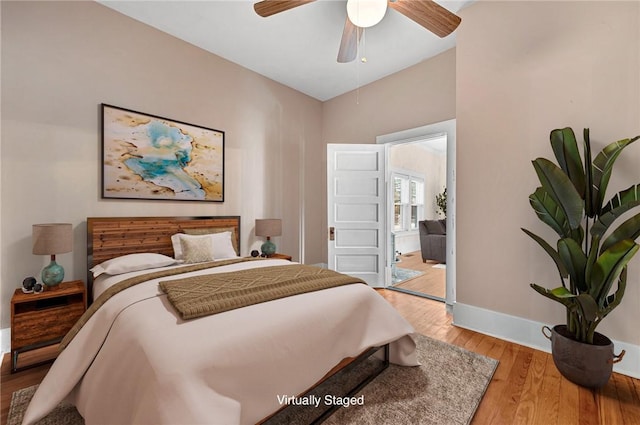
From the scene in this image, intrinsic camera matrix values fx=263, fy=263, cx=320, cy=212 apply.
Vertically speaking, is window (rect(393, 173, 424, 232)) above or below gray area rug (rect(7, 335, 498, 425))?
above

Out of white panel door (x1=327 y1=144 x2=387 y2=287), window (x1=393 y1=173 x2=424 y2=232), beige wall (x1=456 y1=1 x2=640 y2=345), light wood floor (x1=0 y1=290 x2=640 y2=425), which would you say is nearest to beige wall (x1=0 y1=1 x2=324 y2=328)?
light wood floor (x1=0 y1=290 x2=640 y2=425)

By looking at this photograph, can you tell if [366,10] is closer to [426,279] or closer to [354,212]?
[354,212]

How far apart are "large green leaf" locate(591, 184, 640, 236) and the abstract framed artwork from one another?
145 inches

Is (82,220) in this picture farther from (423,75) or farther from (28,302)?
(423,75)

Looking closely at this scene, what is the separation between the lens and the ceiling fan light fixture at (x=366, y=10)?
A: 1.71 meters

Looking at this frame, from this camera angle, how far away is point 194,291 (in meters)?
1.62

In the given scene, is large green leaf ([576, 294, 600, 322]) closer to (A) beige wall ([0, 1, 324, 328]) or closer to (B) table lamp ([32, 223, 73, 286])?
(A) beige wall ([0, 1, 324, 328])

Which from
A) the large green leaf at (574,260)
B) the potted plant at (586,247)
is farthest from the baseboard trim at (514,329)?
the large green leaf at (574,260)

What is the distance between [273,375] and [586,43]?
3.33m

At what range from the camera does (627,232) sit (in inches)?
65.3

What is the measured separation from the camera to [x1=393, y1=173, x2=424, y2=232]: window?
6.81 metres

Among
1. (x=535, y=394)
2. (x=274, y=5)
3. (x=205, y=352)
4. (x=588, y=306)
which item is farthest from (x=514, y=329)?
(x=274, y=5)

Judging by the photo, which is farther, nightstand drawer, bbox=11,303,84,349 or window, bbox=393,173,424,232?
window, bbox=393,173,424,232

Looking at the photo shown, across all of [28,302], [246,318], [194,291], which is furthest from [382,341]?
[28,302]
